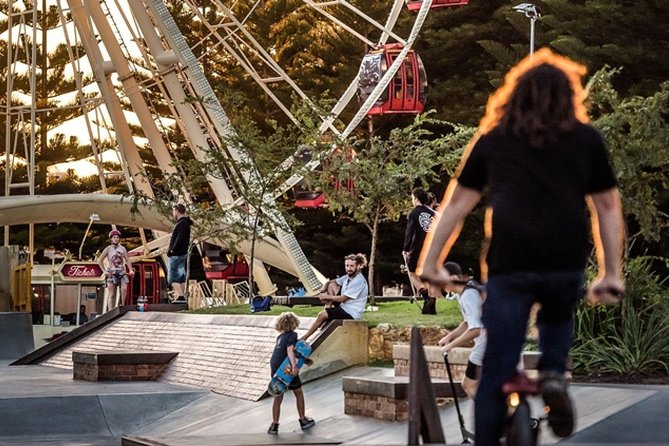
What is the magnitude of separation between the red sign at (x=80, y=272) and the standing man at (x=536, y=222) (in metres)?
30.0

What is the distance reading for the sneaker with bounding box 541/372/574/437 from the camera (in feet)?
15.6

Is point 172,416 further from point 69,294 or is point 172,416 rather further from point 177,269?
point 69,294

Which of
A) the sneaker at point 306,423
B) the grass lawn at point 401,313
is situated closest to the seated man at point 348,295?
the grass lawn at point 401,313

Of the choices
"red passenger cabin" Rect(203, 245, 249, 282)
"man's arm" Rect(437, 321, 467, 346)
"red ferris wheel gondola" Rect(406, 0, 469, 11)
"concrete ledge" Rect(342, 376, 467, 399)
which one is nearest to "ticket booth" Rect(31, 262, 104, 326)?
"red passenger cabin" Rect(203, 245, 249, 282)

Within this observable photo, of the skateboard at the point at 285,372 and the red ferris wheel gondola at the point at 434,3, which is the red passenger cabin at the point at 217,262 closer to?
the red ferris wheel gondola at the point at 434,3

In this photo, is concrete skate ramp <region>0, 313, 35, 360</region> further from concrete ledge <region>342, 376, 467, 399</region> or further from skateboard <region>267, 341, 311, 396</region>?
concrete ledge <region>342, 376, 467, 399</region>

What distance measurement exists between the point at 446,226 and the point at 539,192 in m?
0.33

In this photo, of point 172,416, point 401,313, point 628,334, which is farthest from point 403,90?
point 628,334

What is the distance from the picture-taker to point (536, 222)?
15.6 feet

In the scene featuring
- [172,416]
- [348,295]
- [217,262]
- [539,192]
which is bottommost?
[172,416]

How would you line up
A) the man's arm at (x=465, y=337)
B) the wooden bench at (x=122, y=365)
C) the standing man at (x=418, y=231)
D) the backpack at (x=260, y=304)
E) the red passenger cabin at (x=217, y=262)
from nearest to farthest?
the man's arm at (x=465, y=337), the standing man at (x=418, y=231), the wooden bench at (x=122, y=365), the backpack at (x=260, y=304), the red passenger cabin at (x=217, y=262)

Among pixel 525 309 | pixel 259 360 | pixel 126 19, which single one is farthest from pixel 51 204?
pixel 525 309

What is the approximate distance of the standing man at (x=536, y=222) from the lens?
4.74 meters

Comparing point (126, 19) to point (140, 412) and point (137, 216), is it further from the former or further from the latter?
point (140, 412)
